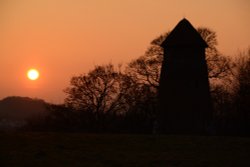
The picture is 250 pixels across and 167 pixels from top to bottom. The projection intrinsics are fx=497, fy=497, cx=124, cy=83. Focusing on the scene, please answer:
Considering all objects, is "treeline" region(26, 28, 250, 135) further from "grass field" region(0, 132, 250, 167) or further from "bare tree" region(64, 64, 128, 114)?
"grass field" region(0, 132, 250, 167)

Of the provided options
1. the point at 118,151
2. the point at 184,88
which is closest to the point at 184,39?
the point at 184,88

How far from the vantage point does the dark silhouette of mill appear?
32875 mm

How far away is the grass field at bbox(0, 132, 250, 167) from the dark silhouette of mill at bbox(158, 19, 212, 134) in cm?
1225

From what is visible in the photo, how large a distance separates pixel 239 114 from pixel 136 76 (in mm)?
10247

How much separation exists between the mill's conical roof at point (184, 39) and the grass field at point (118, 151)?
1424cm

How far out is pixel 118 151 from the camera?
17.0 meters

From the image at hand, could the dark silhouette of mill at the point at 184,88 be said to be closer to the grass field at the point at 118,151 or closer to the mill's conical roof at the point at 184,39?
the mill's conical roof at the point at 184,39

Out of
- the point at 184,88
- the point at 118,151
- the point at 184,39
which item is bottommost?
the point at 118,151

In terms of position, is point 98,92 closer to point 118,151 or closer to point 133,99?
point 133,99

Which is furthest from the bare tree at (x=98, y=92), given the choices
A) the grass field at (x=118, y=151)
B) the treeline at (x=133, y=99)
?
the grass field at (x=118, y=151)

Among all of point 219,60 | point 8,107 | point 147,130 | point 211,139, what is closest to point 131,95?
point 147,130

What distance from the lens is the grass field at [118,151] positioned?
15.1 m

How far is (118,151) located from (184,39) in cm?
1839

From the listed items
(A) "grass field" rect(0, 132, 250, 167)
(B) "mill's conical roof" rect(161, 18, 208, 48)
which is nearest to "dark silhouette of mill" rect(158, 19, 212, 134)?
(B) "mill's conical roof" rect(161, 18, 208, 48)
